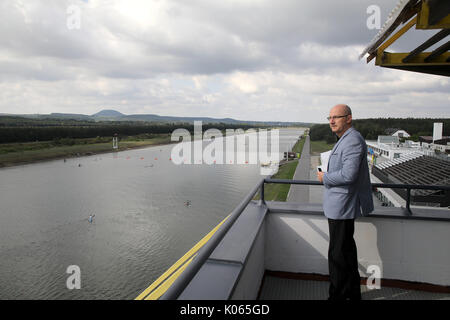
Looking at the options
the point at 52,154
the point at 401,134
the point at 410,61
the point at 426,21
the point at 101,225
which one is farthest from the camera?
the point at 401,134

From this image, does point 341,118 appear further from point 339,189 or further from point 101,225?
point 101,225

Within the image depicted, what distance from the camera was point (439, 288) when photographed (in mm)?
2311

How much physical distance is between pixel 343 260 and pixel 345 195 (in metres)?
0.44

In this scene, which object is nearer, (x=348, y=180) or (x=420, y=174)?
(x=348, y=180)

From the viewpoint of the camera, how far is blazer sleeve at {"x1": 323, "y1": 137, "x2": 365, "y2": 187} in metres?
1.63

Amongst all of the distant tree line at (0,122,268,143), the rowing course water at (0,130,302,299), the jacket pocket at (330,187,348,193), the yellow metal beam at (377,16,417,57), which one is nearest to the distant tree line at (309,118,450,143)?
the rowing course water at (0,130,302,299)

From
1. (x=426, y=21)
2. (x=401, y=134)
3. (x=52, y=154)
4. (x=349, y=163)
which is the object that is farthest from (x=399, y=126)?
(x=349, y=163)

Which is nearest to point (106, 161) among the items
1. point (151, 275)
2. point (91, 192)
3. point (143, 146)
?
point (91, 192)

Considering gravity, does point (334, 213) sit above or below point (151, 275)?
above

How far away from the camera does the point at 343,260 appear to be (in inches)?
73.3

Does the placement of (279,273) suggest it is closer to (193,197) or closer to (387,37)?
(387,37)

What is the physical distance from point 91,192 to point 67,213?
5959mm
